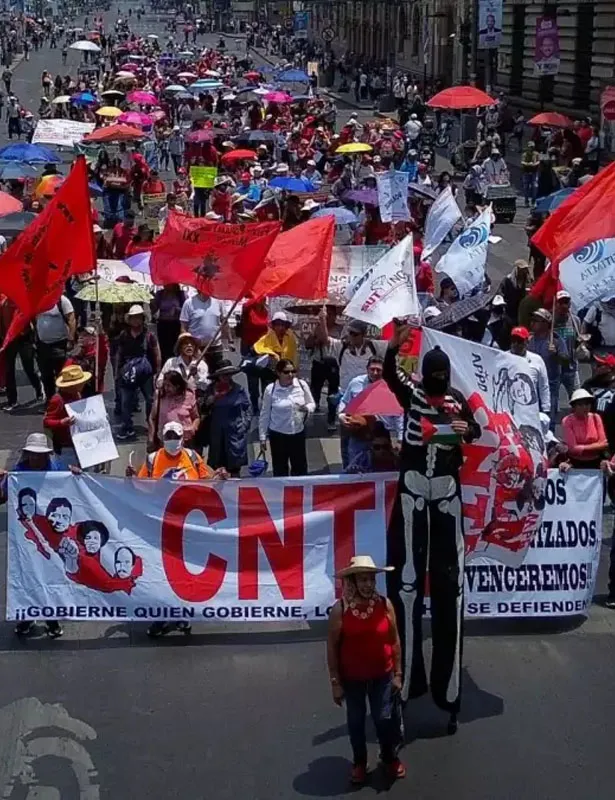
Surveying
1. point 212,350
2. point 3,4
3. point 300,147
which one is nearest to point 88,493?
point 212,350

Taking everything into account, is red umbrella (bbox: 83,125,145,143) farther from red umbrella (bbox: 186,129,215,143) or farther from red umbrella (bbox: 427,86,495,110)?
red umbrella (bbox: 427,86,495,110)

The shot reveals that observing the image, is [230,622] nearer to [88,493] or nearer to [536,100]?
[88,493]

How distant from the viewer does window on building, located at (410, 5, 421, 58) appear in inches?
2677

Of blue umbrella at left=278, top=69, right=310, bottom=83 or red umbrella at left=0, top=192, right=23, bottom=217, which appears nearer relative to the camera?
red umbrella at left=0, top=192, right=23, bottom=217

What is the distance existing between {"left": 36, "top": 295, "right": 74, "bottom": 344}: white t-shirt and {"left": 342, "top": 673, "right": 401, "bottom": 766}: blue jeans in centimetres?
788

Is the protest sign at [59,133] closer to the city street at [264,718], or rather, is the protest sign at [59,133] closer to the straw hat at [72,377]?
the straw hat at [72,377]

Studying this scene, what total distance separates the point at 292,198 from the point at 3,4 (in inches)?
7175

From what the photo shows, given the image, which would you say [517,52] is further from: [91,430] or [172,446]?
[172,446]

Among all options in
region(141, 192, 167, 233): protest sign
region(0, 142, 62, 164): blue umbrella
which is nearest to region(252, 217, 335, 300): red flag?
region(141, 192, 167, 233): protest sign

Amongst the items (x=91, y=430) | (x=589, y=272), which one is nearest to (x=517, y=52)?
(x=589, y=272)

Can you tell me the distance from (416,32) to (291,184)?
48.4m

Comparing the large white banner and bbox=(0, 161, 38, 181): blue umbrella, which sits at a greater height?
the large white banner

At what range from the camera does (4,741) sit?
293 inches

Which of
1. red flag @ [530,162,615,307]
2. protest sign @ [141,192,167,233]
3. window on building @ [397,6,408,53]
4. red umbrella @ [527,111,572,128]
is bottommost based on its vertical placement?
window on building @ [397,6,408,53]
